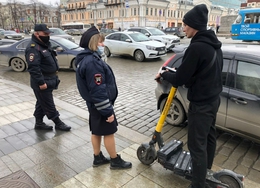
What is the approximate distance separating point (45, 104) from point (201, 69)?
3007 mm

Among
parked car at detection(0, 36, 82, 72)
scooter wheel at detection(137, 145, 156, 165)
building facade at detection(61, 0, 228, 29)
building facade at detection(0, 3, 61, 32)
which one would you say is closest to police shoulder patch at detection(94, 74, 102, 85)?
scooter wheel at detection(137, 145, 156, 165)

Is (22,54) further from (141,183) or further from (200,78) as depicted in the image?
(200,78)

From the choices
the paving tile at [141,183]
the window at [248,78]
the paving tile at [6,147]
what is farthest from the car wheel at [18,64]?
the window at [248,78]

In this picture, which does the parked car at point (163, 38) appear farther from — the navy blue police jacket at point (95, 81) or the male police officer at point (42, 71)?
the navy blue police jacket at point (95, 81)

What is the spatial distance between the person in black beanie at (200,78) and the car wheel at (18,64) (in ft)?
31.5

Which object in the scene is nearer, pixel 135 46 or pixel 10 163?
pixel 10 163

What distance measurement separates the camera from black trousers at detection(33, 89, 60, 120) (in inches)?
157

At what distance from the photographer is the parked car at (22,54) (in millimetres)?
9805

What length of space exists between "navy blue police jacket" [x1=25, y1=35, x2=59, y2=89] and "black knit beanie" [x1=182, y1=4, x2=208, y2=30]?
264 centimetres

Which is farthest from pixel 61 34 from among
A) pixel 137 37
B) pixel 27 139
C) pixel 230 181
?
pixel 230 181

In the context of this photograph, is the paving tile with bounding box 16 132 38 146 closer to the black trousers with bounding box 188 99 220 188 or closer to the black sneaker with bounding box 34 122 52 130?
the black sneaker with bounding box 34 122 52 130

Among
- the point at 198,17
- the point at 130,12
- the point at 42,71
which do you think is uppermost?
the point at 130,12

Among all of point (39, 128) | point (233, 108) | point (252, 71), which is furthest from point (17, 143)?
point (252, 71)

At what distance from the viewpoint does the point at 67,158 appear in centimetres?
335
